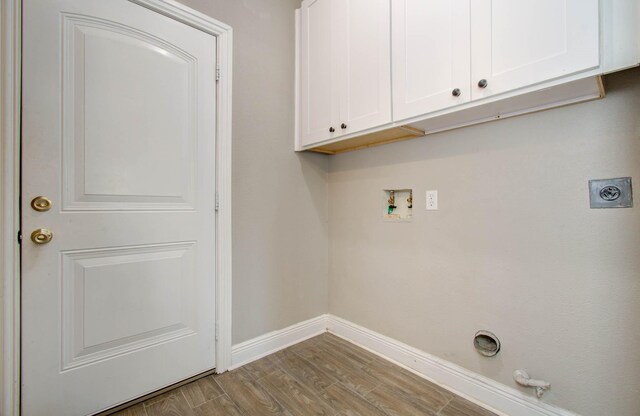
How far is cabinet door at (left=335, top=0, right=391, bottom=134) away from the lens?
1583mm

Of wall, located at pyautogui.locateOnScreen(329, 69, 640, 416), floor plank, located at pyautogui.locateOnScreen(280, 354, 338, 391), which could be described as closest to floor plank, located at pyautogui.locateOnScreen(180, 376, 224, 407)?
floor plank, located at pyautogui.locateOnScreen(280, 354, 338, 391)

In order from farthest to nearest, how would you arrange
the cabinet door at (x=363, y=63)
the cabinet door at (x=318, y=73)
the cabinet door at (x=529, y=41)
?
the cabinet door at (x=318, y=73) → the cabinet door at (x=363, y=63) → the cabinet door at (x=529, y=41)

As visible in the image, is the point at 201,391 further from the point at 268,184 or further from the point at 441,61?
the point at 441,61

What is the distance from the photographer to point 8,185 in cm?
118

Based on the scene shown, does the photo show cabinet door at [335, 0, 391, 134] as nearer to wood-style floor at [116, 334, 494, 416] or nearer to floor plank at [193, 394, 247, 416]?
wood-style floor at [116, 334, 494, 416]

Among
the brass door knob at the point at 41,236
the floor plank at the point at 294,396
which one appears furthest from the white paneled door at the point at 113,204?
the floor plank at the point at 294,396

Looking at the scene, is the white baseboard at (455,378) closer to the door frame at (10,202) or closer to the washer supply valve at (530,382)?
the washer supply valve at (530,382)

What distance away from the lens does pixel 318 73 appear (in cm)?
197

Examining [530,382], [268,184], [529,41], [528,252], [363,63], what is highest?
[363,63]

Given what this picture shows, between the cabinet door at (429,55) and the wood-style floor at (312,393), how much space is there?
4.90 ft

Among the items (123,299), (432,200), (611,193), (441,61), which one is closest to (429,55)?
(441,61)

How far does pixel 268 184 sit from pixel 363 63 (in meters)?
0.97

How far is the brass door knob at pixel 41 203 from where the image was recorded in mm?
1238

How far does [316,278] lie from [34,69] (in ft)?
6.51
